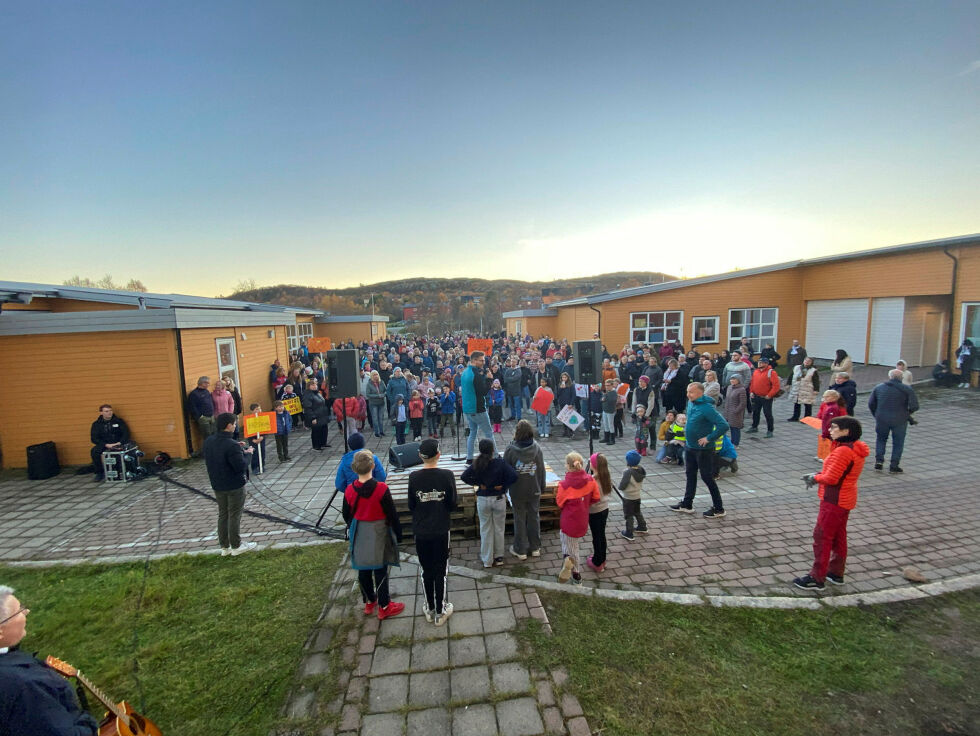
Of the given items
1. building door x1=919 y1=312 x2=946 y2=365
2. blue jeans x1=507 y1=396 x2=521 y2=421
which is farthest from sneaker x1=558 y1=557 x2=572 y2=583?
building door x1=919 y1=312 x2=946 y2=365

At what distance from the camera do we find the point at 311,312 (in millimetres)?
27734

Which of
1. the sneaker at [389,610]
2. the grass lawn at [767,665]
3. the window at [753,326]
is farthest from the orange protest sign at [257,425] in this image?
the window at [753,326]

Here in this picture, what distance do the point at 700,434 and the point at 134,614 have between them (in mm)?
6952

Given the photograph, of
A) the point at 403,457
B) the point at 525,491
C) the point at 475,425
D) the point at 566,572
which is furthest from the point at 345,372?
the point at 566,572

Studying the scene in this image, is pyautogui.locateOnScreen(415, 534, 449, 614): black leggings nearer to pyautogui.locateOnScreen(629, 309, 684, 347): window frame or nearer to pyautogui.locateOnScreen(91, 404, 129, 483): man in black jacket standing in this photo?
pyautogui.locateOnScreen(91, 404, 129, 483): man in black jacket standing

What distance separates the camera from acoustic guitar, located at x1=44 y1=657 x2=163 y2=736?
96.2 inches

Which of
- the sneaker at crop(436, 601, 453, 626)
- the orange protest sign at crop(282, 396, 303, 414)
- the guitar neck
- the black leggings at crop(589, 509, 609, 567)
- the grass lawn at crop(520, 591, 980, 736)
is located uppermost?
the orange protest sign at crop(282, 396, 303, 414)

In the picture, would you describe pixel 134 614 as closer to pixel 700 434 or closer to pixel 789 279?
pixel 700 434

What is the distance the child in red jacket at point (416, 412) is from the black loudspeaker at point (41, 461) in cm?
729

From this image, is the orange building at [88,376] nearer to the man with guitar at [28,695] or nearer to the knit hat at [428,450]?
the knit hat at [428,450]

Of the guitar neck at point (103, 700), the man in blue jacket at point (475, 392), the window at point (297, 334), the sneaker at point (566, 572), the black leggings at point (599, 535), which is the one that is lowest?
the sneaker at point (566, 572)

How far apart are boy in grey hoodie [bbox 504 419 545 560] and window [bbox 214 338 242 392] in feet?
30.8

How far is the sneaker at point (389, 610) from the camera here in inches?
173

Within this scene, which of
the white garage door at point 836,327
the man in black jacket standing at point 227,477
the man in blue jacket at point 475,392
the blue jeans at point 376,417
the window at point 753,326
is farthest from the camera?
the window at point 753,326
